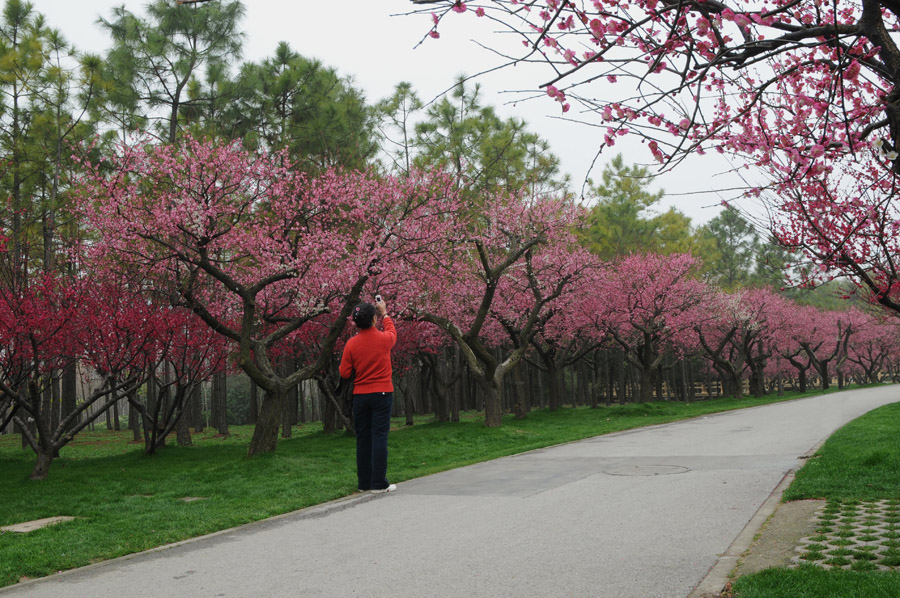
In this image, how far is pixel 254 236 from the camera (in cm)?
1730

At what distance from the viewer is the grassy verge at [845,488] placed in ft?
12.3

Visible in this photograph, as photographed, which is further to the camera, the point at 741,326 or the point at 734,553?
the point at 741,326

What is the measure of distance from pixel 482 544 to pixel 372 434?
328 cm

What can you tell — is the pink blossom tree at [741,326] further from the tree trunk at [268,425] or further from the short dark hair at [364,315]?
the short dark hair at [364,315]

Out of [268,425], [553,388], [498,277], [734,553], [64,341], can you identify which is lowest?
[553,388]

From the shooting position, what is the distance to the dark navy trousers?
8.35 metres

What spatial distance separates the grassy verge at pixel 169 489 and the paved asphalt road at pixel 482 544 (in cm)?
54

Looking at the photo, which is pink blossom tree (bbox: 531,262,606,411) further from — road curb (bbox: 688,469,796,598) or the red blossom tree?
road curb (bbox: 688,469,796,598)

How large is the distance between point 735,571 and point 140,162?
48.4 feet

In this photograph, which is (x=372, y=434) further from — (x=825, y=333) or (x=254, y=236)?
(x=825, y=333)

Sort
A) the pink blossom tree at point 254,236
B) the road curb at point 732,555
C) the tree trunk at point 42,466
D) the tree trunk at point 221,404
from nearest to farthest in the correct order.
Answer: the road curb at point 732,555 < the tree trunk at point 42,466 < the pink blossom tree at point 254,236 < the tree trunk at point 221,404

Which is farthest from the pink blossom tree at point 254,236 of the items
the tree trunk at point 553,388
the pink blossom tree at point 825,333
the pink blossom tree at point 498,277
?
the pink blossom tree at point 825,333

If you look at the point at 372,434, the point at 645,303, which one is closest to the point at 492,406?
the point at 372,434

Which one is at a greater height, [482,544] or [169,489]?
[482,544]
